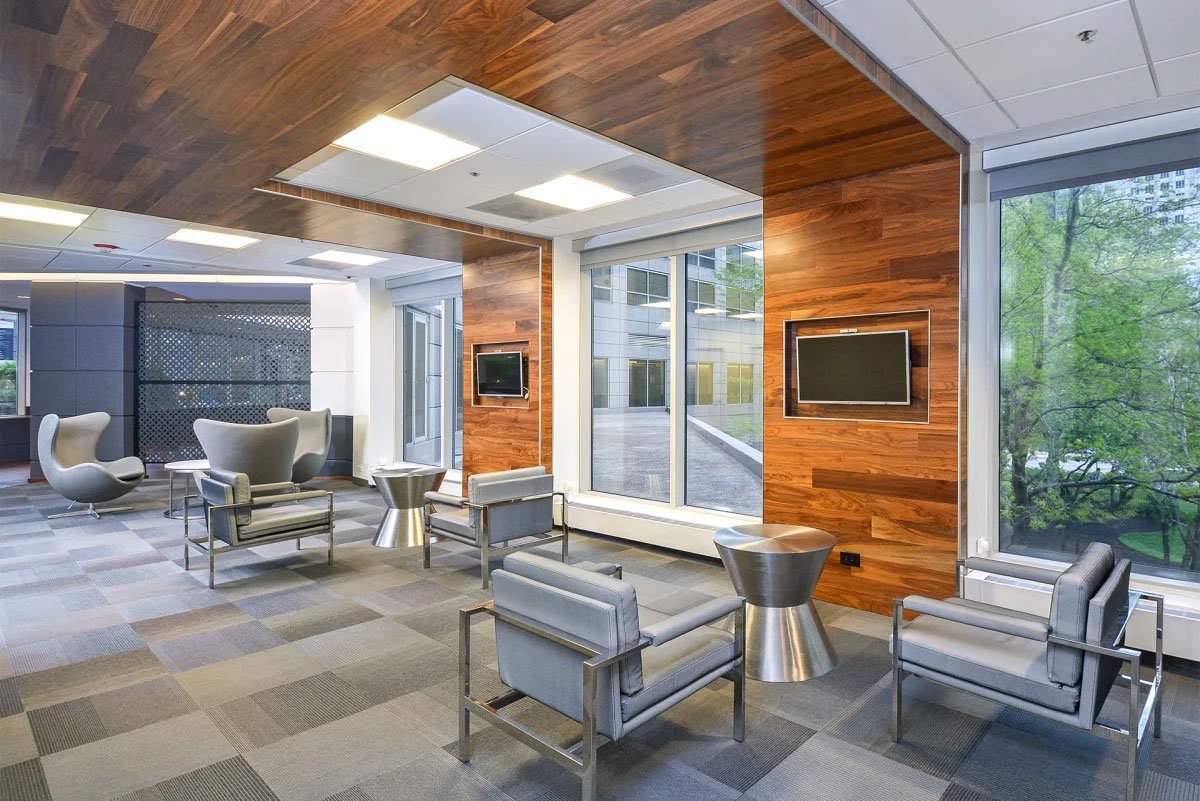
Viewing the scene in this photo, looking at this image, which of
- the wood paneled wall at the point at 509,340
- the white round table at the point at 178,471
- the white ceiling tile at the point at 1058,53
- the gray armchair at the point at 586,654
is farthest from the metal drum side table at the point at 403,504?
the white ceiling tile at the point at 1058,53

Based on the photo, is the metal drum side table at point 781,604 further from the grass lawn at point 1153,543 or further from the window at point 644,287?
the window at point 644,287

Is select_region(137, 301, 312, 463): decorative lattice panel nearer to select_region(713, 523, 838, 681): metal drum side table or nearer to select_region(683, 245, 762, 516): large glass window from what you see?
select_region(683, 245, 762, 516): large glass window

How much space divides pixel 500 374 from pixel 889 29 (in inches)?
206

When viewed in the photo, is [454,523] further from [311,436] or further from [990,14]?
[311,436]

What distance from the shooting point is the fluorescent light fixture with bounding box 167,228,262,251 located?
276 inches

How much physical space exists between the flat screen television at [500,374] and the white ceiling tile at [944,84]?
4.56 meters

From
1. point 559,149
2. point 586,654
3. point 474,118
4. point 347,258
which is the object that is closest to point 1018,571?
point 586,654

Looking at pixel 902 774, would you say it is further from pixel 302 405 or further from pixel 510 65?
pixel 302 405

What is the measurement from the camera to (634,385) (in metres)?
6.82

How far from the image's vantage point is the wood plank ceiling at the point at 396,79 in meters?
2.58

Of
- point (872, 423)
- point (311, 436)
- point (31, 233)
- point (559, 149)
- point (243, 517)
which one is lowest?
point (243, 517)

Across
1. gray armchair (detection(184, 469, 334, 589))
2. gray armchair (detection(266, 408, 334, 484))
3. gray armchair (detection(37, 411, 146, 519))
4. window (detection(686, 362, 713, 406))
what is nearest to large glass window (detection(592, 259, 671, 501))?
window (detection(686, 362, 713, 406))

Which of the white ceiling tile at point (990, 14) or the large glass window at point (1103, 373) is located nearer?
the white ceiling tile at point (990, 14)

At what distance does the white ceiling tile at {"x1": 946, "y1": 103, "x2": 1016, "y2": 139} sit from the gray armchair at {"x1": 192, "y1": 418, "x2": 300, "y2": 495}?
5.06 meters
